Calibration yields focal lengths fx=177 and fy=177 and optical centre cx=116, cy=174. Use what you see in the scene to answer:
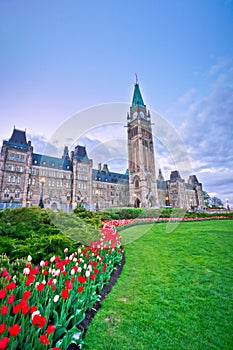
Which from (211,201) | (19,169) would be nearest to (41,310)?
(19,169)

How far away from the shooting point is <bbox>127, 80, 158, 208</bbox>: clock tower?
57250 millimetres

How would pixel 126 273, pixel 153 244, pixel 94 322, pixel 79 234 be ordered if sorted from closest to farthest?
pixel 94 322
pixel 126 273
pixel 79 234
pixel 153 244

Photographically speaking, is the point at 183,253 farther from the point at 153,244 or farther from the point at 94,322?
the point at 94,322

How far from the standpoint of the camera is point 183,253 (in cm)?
713

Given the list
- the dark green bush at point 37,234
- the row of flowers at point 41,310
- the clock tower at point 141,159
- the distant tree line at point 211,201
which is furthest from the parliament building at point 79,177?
the distant tree line at point 211,201

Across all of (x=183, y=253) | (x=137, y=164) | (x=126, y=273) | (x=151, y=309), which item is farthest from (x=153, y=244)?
(x=137, y=164)

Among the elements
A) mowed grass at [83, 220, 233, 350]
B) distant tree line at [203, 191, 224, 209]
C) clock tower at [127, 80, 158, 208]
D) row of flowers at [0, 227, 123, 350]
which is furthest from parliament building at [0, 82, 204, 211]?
distant tree line at [203, 191, 224, 209]

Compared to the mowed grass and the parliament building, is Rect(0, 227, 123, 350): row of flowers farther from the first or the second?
the parliament building

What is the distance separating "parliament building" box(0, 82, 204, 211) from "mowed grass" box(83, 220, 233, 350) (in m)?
27.5

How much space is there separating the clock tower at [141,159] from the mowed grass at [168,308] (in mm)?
48986

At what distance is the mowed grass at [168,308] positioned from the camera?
2.63 metres

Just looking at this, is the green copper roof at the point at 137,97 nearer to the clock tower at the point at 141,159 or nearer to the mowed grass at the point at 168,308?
the clock tower at the point at 141,159

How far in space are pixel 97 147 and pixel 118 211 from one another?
11.7 metres

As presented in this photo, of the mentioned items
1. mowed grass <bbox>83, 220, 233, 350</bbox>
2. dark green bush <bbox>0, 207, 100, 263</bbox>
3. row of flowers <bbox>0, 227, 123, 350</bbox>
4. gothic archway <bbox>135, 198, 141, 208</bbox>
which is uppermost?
gothic archway <bbox>135, 198, 141, 208</bbox>
